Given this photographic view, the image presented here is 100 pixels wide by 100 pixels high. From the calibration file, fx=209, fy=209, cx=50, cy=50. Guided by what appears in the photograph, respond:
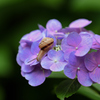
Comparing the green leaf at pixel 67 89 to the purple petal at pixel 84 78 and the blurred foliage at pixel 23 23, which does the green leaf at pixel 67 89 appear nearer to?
the purple petal at pixel 84 78

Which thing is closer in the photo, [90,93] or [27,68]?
[27,68]

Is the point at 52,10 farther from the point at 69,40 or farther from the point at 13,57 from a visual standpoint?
the point at 69,40

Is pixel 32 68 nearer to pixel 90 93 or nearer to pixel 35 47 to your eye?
pixel 35 47

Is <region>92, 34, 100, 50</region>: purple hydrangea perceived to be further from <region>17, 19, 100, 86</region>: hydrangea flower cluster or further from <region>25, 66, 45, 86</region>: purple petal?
<region>25, 66, 45, 86</region>: purple petal

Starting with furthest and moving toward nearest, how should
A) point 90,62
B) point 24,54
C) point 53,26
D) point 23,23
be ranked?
point 23,23 < point 53,26 < point 24,54 < point 90,62

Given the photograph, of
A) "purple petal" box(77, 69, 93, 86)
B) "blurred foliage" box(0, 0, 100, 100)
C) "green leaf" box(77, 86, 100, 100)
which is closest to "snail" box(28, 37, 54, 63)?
"purple petal" box(77, 69, 93, 86)

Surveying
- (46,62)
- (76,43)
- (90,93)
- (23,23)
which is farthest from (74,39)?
(23,23)

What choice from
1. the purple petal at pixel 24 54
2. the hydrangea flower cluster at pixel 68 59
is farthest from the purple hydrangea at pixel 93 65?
the purple petal at pixel 24 54
